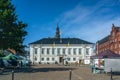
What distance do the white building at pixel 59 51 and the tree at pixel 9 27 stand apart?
86.6 m

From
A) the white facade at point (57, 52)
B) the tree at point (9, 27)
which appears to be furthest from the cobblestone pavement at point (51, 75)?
the white facade at point (57, 52)

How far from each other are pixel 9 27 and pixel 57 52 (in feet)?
302

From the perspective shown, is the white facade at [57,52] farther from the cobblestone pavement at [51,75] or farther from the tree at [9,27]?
the cobblestone pavement at [51,75]

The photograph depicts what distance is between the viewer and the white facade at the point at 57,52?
132000 mm

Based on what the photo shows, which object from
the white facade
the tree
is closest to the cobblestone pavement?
the tree

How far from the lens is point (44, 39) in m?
138

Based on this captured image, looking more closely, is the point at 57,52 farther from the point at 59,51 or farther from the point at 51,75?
the point at 51,75

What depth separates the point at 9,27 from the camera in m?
43.0

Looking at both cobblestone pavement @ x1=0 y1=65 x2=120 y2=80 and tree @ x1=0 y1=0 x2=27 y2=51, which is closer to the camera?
cobblestone pavement @ x1=0 y1=65 x2=120 y2=80

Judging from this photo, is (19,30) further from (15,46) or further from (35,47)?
(35,47)

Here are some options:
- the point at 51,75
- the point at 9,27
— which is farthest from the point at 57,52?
the point at 51,75

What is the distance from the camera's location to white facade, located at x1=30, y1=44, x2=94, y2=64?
132 meters

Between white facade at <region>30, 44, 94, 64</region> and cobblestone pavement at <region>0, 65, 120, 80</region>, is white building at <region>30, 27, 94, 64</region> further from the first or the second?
cobblestone pavement at <region>0, 65, 120, 80</region>

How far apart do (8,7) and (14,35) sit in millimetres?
4306
